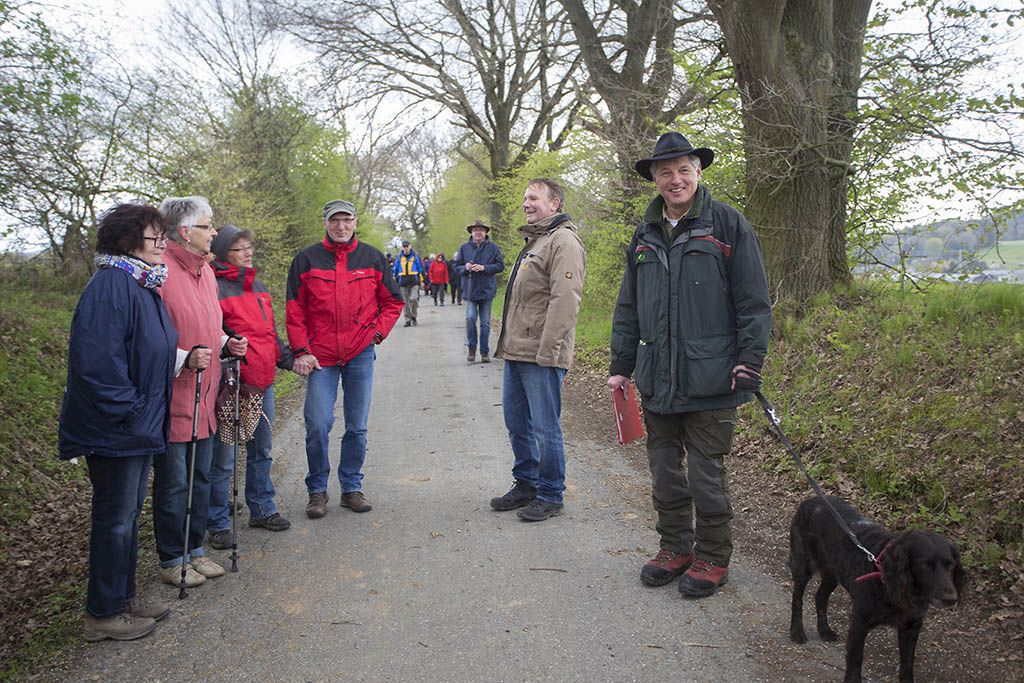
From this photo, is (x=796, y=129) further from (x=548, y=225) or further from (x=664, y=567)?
(x=664, y=567)

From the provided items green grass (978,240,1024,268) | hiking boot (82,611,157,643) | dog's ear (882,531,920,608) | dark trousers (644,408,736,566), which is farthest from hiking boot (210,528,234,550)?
green grass (978,240,1024,268)

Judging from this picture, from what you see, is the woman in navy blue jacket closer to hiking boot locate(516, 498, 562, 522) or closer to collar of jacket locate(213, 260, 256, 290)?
collar of jacket locate(213, 260, 256, 290)

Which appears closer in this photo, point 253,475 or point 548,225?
point 253,475

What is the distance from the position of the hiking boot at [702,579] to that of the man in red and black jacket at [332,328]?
100 inches

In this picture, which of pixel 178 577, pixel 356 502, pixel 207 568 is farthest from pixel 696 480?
pixel 178 577

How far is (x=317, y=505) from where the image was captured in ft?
18.2

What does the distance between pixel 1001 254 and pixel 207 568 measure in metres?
7.85

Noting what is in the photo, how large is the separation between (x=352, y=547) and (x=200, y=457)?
1.13 metres

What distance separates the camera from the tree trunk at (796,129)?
29.0ft

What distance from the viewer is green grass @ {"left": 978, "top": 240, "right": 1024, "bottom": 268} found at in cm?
759

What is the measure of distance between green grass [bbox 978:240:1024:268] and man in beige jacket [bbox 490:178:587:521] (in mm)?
4925

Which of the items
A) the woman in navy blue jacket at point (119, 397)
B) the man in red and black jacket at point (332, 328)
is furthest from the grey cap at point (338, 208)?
the woman in navy blue jacket at point (119, 397)

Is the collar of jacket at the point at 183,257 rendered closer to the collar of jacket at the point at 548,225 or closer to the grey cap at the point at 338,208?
the grey cap at the point at 338,208

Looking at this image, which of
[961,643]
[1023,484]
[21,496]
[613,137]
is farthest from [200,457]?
[613,137]
